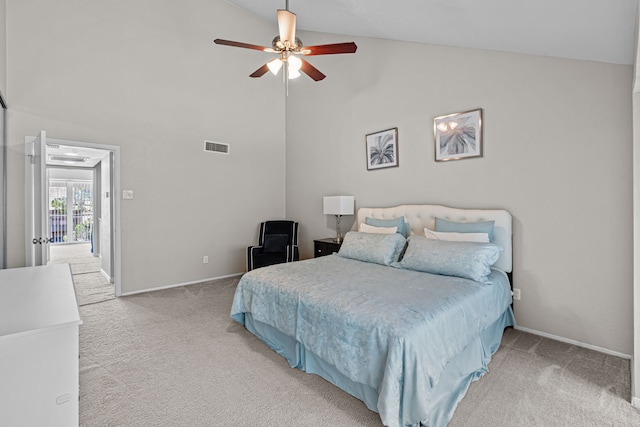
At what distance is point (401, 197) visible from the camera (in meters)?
3.97

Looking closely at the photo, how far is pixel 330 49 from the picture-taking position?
2758 millimetres

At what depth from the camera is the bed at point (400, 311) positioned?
166 cm

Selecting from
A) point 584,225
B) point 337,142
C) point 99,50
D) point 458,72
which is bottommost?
point 584,225

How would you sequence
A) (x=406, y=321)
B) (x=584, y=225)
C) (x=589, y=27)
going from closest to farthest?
1. (x=406, y=321)
2. (x=589, y=27)
3. (x=584, y=225)

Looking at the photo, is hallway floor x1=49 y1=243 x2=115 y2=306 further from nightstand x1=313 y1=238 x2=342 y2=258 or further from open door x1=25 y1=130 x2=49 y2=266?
nightstand x1=313 y1=238 x2=342 y2=258

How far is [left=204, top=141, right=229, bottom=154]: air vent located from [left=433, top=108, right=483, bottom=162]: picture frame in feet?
10.7

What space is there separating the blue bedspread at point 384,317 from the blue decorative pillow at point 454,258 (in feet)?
0.31

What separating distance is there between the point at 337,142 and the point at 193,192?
2.37 meters

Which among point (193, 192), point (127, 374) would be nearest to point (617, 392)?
point (127, 374)

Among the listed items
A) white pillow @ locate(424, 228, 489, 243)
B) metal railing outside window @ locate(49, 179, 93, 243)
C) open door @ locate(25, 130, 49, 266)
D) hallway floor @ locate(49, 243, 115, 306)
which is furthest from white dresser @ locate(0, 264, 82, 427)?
metal railing outside window @ locate(49, 179, 93, 243)

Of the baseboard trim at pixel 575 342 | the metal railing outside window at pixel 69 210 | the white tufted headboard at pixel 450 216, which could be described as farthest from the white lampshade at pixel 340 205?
the metal railing outside window at pixel 69 210

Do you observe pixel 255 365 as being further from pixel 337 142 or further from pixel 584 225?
pixel 337 142

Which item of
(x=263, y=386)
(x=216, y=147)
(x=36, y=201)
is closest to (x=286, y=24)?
(x=216, y=147)

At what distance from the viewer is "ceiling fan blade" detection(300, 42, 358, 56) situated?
267cm
